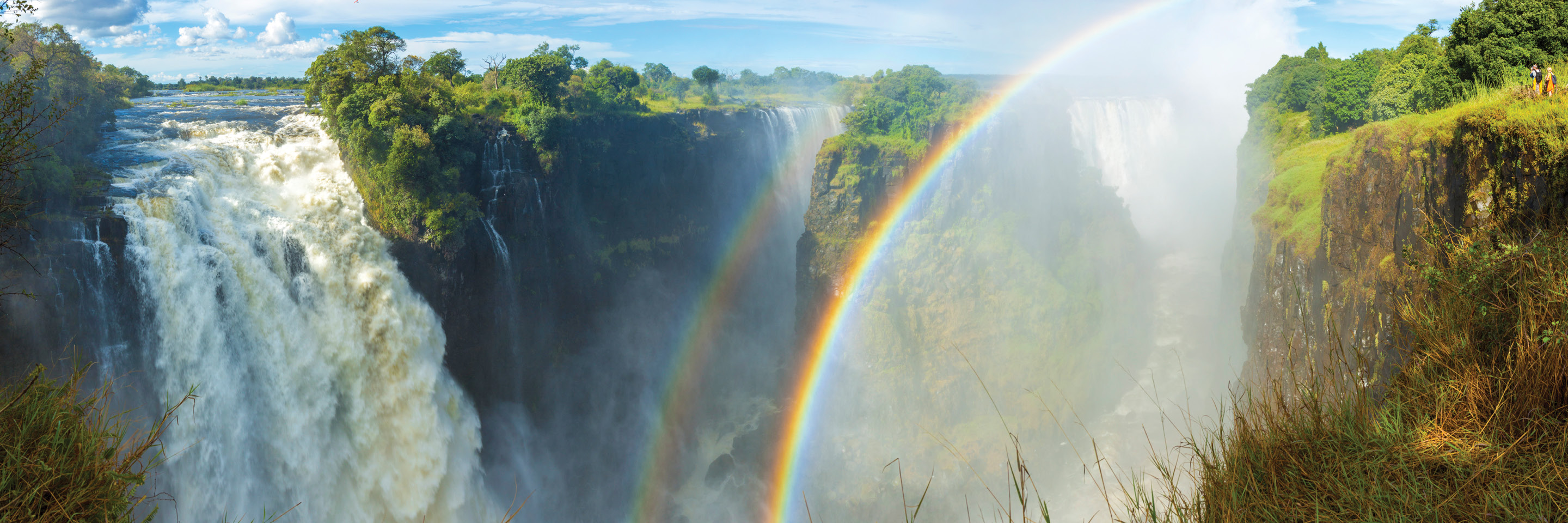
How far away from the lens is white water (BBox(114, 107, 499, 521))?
1791 cm

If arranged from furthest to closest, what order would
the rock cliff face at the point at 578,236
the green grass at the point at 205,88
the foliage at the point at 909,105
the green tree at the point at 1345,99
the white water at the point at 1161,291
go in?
the green grass at the point at 205,88 < the foliage at the point at 909,105 < the green tree at the point at 1345,99 < the white water at the point at 1161,291 < the rock cliff face at the point at 578,236

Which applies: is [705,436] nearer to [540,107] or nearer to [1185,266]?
[540,107]

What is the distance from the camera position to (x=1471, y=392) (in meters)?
4.49

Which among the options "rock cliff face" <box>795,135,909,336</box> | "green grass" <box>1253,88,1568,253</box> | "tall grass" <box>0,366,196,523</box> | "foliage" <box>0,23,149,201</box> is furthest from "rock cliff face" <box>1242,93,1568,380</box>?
"foliage" <box>0,23,149,201</box>

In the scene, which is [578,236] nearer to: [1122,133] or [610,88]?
[610,88]

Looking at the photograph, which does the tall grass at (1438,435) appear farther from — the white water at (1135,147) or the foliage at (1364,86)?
the white water at (1135,147)

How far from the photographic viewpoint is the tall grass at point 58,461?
4.51 metres

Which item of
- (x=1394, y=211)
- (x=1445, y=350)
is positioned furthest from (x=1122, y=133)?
(x=1445, y=350)

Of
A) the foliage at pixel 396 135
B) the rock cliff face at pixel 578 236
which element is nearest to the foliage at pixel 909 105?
the rock cliff face at pixel 578 236

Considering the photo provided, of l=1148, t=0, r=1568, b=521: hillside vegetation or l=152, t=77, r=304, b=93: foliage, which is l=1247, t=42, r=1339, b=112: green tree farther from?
l=152, t=77, r=304, b=93: foliage

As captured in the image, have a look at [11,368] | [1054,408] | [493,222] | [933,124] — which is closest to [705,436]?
[493,222]

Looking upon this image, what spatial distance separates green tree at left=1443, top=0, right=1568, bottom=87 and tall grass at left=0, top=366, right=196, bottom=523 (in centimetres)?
2099

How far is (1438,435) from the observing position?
443 centimetres

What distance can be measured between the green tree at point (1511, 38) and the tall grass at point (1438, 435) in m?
12.2
